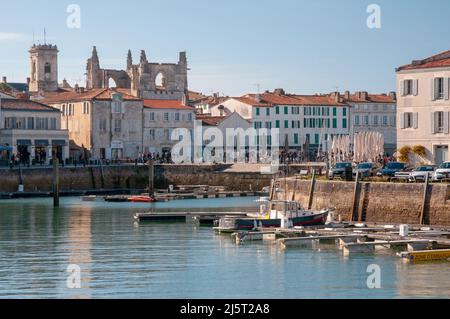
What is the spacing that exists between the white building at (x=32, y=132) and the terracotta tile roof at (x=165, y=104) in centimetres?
1432

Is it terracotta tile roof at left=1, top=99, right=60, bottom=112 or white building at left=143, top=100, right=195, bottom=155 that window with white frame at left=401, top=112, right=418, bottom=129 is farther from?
white building at left=143, top=100, right=195, bottom=155

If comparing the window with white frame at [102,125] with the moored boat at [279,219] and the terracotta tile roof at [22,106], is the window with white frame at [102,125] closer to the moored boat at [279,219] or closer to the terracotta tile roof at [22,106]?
the terracotta tile roof at [22,106]

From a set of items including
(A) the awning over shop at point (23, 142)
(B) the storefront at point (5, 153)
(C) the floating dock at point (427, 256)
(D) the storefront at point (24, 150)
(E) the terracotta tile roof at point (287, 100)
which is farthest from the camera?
(E) the terracotta tile roof at point (287, 100)

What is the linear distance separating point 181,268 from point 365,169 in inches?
1113

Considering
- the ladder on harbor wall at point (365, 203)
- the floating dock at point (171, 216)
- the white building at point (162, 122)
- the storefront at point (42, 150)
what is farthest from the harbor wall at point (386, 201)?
the white building at point (162, 122)

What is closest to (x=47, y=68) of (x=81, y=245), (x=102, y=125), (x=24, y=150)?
(x=102, y=125)

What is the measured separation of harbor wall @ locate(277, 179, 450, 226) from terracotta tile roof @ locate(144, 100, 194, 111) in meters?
62.3

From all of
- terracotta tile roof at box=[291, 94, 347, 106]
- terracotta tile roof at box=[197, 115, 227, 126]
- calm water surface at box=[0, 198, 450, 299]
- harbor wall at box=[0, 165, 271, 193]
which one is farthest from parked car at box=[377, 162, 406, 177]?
terracotta tile roof at box=[291, 94, 347, 106]

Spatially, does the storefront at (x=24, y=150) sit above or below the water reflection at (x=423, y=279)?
above

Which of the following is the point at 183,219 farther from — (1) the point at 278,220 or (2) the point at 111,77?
(2) the point at 111,77

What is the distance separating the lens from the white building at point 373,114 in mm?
150375

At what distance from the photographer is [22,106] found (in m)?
119

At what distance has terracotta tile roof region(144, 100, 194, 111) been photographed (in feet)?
438
